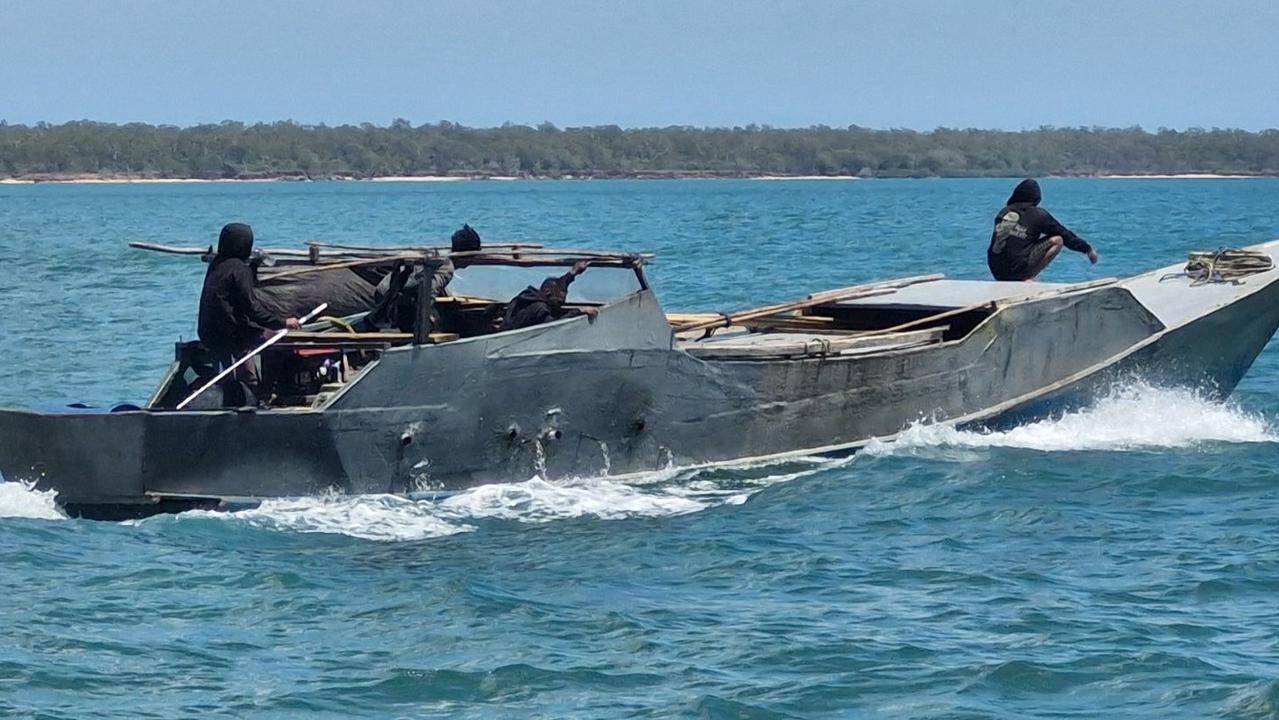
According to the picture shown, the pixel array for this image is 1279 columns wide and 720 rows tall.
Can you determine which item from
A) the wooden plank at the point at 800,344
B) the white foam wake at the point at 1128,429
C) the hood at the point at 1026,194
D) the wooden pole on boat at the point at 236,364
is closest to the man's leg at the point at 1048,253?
the hood at the point at 1026,194

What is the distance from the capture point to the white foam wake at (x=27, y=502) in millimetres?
12633

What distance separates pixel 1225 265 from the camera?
1811 centimetres

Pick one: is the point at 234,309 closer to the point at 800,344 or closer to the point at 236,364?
the point at 236,364

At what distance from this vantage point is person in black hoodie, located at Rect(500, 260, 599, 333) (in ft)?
46.2

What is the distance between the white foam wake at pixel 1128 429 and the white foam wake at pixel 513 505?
188 centimetres

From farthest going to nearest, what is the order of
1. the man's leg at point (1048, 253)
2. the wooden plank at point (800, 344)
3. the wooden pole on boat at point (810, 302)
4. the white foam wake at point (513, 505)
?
1. the man's leg at point (1048, 253)
2. the wooden pole on boat at point (810, 302)
3. the wooden plank at point (800, 344)
4. the white foam wake at point (513, 505)

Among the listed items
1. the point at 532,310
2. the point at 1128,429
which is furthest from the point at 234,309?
the point at 1128,429

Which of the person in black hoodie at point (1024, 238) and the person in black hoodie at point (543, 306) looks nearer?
the person in black hoodie at point (543, 306)

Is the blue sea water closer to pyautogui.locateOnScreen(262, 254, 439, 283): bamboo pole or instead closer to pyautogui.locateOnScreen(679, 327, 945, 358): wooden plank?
pyautogui.locateOnScreen(679, 327, 945, 358): wooden plank

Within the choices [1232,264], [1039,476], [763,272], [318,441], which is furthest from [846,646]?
[763,272]

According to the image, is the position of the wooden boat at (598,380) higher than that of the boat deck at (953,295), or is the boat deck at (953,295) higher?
the boat deck at (953,295)

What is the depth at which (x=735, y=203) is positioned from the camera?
352ft

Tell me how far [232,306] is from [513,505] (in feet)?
7.46

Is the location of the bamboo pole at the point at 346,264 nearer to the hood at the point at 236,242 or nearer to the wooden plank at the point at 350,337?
the wooden plank at the point at 350,337
